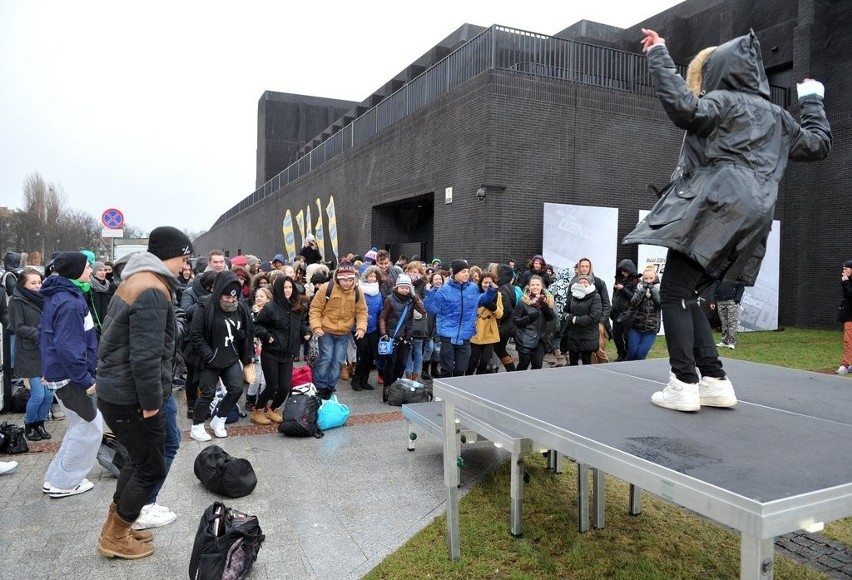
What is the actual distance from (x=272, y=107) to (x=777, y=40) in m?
42.5

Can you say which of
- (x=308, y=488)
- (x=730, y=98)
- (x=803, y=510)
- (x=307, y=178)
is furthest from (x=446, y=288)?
(x=307, y=178)

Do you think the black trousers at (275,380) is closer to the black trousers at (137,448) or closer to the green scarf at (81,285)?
the green scarf at (81,285)

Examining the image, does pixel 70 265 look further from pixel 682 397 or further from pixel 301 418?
pixel 682 397

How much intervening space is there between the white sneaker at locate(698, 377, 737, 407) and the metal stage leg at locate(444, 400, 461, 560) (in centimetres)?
150

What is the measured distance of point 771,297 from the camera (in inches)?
709

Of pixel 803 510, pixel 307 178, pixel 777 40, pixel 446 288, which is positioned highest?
pixel 777 40

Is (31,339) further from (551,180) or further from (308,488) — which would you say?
(551,180)

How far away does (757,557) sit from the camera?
204cm

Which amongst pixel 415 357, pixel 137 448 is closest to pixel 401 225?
pixel 415 357

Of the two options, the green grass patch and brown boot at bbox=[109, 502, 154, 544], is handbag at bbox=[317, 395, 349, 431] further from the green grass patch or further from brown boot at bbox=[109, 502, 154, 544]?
brown boot at bbox=[109, 502, 154, 544]

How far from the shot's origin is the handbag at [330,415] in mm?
7043

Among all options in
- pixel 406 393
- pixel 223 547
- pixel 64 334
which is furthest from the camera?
pixel 406 393

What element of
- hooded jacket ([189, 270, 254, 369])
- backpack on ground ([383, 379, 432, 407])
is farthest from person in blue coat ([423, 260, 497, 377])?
hooded jacket ([189, 270, 254, 369])

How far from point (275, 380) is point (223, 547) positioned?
151 inches
